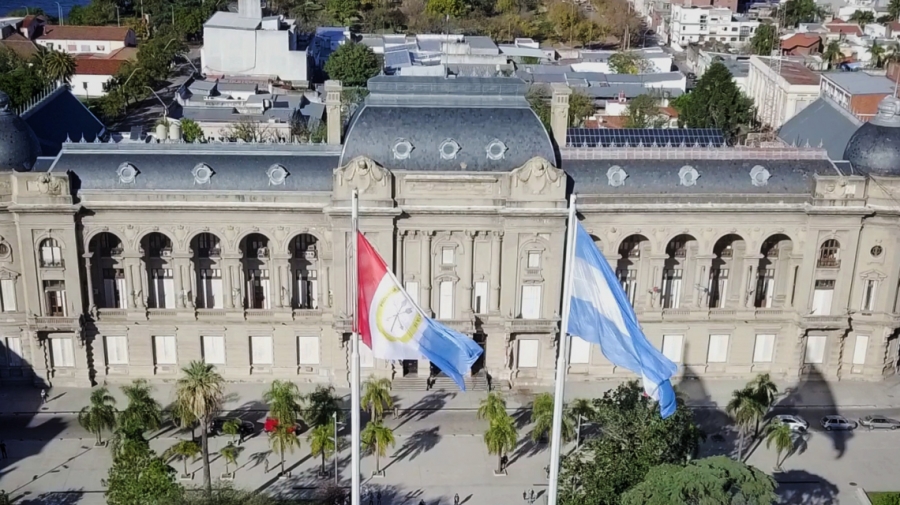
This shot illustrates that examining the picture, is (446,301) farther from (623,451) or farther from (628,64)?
(628,64)

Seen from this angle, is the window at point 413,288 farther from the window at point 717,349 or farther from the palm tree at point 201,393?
the window at point 717,349

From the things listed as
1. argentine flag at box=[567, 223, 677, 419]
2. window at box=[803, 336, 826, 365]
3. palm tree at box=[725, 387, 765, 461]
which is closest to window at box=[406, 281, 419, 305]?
palm tree at box=[725, 387, 765, 461]

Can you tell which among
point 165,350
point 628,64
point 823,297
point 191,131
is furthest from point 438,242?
point 628,64

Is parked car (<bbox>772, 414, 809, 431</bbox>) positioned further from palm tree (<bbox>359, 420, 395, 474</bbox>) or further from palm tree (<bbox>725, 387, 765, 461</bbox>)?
palm tree (<bbox>359, 420, 395, 474</bbox>)

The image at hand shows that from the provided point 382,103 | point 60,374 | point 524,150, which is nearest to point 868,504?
point 524,150

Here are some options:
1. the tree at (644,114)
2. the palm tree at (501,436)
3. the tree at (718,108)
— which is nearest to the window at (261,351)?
the palm tree at (501,436)

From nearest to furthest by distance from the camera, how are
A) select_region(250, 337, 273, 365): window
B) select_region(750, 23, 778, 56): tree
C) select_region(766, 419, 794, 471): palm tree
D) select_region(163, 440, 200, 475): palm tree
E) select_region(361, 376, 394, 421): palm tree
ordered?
select_region(163, 440, 200, 475): palm tree
select_region(766, 419, 794, 471): palm tree
select_region(361, 376, 394, 421): palm tree
select_region(250, 337, 273, 365): window
select_region(750, 23, 778, 56): tree
